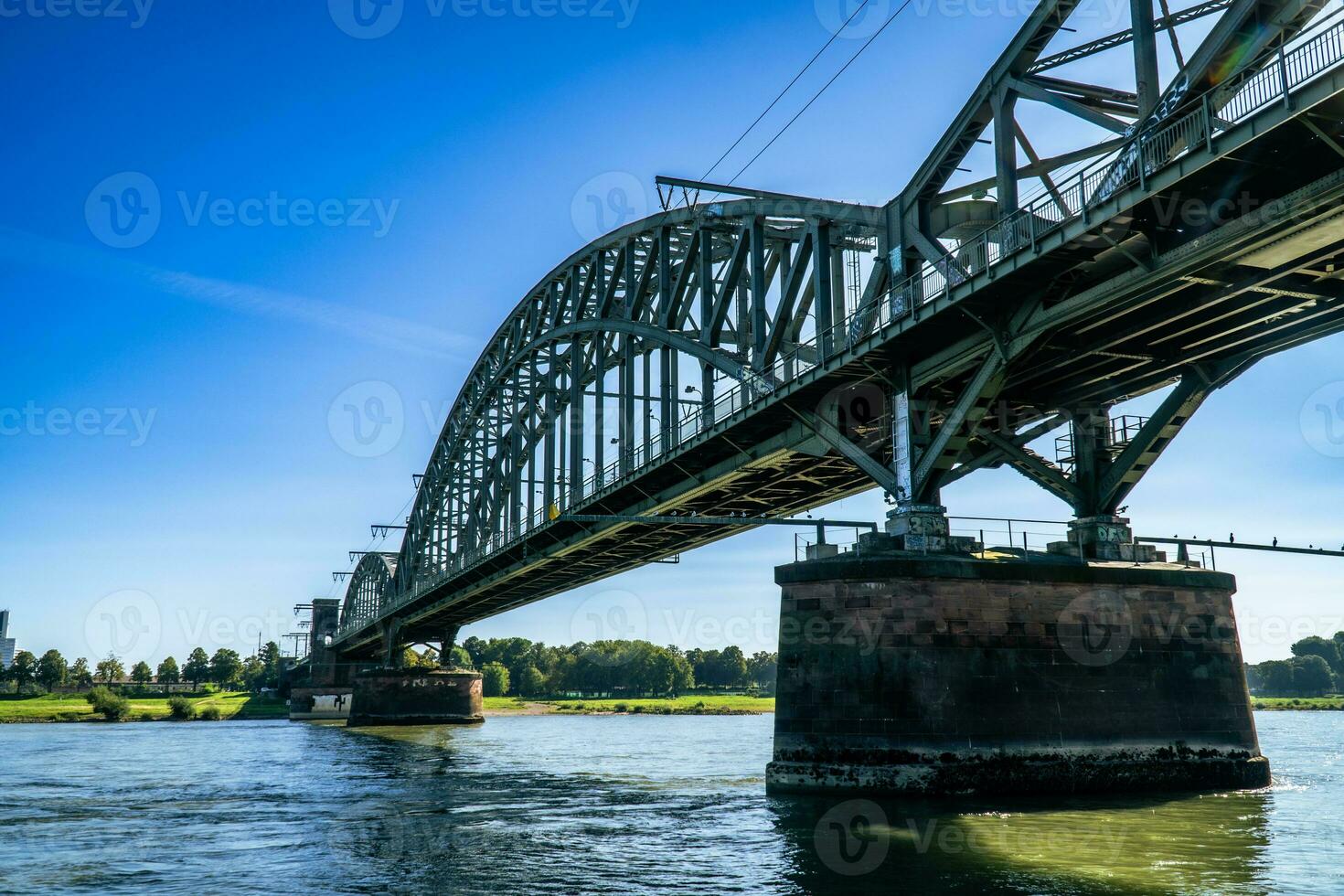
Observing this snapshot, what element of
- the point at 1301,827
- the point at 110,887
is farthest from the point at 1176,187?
the point at 110,887

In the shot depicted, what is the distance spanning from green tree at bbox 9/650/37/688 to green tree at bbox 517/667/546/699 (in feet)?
257

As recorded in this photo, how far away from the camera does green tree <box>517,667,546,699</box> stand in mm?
177625

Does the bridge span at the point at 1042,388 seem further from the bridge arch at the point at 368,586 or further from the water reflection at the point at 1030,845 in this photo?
the bridge arch at the point at 368,586

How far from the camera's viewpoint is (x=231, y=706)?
137875 millimetres

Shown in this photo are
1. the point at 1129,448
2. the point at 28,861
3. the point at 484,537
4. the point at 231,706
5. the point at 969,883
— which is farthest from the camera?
the point at 231,706

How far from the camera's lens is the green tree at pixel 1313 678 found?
154m

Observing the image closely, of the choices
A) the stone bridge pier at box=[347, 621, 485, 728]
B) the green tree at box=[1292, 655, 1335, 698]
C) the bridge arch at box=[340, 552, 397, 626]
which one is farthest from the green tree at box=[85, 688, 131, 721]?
the green tree at box=[1292, 655, 1335, 698]

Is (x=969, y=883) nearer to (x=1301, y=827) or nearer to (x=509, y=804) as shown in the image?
(x=1301, y=827)

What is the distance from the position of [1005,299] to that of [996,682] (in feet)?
28.0

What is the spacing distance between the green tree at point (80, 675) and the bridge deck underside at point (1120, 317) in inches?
7019

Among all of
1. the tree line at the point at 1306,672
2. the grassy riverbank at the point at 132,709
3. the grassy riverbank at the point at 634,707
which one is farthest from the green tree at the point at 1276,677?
the grassy riverbank at the point at 132,709

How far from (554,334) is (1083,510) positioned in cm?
3593

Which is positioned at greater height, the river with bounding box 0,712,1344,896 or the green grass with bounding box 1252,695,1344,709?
the green grass with bounding box 1252,695,1344,709

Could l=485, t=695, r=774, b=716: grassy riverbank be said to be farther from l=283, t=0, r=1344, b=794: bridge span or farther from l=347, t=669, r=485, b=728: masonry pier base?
l=283, t=0, r=1344, b=794: bridge span
